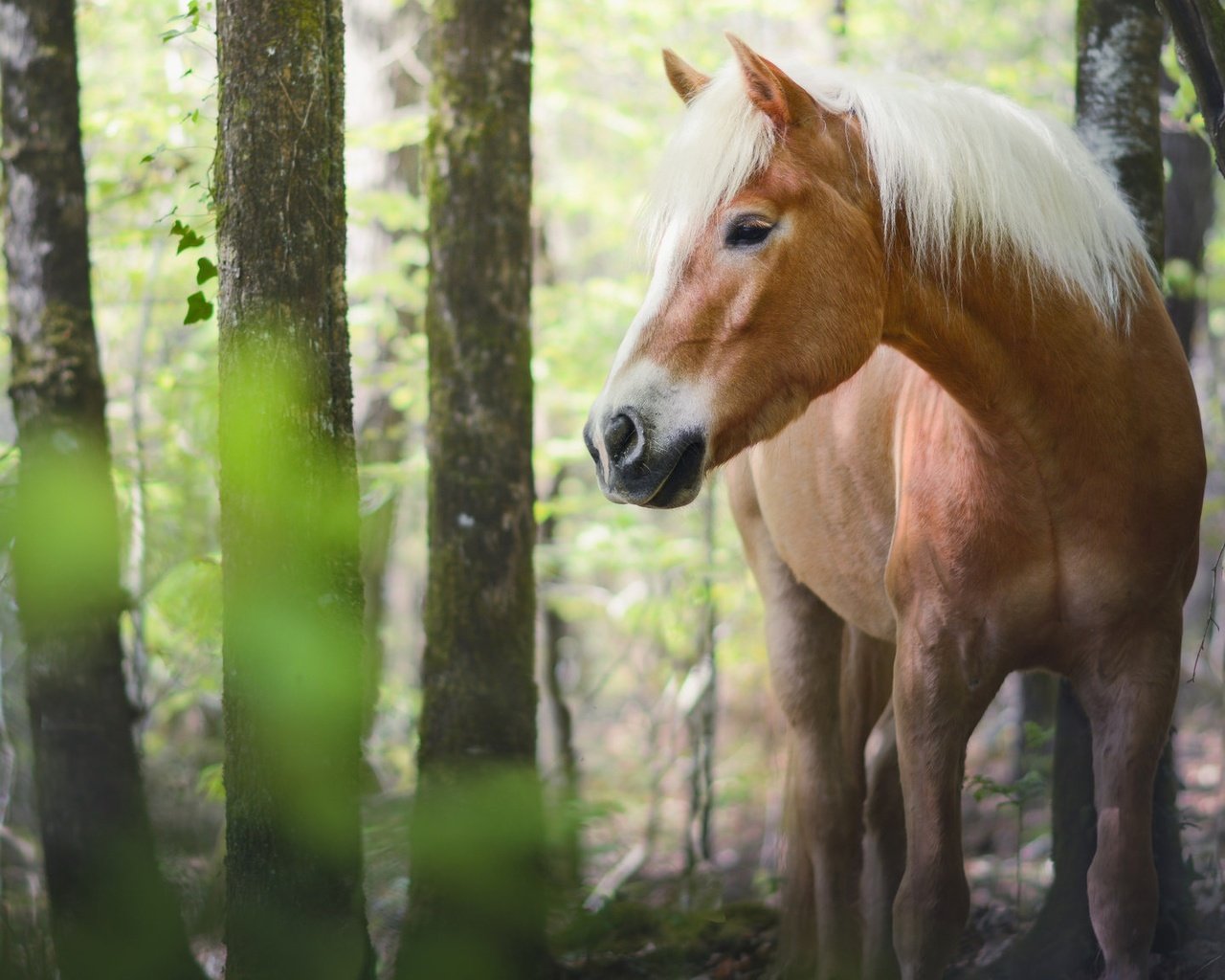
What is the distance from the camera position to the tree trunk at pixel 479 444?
4.11 meters

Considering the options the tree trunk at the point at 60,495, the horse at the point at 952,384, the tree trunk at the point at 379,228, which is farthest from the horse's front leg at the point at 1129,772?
the tree trunk at the point at 379,228

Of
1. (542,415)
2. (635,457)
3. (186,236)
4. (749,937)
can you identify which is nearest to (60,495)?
(186,236)

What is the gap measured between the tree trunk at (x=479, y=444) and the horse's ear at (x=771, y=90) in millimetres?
1693

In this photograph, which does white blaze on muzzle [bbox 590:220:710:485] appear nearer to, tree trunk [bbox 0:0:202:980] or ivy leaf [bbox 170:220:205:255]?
ivy leaf [bbox 170:220:205:255]

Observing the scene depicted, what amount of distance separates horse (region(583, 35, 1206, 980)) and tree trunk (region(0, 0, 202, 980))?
2.31 m

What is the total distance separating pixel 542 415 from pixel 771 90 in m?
6.29

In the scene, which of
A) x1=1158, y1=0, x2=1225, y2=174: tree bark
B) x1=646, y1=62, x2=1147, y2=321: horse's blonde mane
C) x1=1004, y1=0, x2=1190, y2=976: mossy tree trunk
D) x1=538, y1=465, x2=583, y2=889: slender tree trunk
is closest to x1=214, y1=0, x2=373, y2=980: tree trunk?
x1=646, y1=62, x2=1147, y2=321: horse's blonde mane

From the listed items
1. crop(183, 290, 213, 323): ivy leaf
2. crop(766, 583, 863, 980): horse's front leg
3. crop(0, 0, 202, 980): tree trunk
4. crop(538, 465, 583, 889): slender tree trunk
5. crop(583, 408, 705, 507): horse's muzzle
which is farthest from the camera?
crop(538, 465, 583, 889): slender tree trunk

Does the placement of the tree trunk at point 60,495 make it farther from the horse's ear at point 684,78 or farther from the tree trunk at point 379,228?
the tree trunk at point 379,228

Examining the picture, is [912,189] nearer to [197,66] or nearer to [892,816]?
[892,816]

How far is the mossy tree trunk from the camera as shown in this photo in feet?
12.7

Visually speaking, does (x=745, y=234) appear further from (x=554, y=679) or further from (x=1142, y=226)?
(x=554, y=679)

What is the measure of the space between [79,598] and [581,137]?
8984mm

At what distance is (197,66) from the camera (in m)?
6.07
